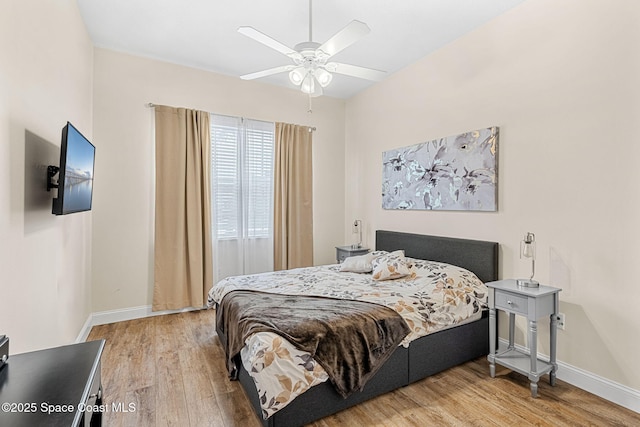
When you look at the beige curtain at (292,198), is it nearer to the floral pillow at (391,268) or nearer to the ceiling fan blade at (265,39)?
the floral pillow at (391,268)

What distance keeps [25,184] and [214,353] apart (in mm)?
1909

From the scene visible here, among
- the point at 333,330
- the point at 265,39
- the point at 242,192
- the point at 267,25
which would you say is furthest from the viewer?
the point at 242,192

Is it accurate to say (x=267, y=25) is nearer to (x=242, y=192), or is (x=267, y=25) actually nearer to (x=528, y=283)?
(x=242, y=192)

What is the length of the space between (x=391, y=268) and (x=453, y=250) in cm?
68

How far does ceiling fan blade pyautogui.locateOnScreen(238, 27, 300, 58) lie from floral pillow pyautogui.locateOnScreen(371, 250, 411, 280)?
2023mm

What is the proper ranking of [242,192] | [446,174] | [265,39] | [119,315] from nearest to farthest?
1. [265,39]
2. [446,174]
3. [119,315]
4. [242,192]

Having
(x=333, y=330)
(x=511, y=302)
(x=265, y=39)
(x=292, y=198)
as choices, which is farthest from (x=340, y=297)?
(x=292, y=198)

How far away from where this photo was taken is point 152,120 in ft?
12.2

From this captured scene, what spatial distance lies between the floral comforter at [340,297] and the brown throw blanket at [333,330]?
72 mm

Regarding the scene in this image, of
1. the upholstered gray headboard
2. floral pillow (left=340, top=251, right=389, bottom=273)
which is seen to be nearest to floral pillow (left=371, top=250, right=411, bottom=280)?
floral pillow (left=340, top=251, right=389, bottom=273)

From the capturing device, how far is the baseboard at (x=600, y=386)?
80.3 inches

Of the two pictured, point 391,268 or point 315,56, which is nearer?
point 315,56

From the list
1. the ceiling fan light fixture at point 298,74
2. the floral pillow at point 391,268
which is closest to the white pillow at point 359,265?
the floral pillow at point 391,268

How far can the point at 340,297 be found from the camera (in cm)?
253
